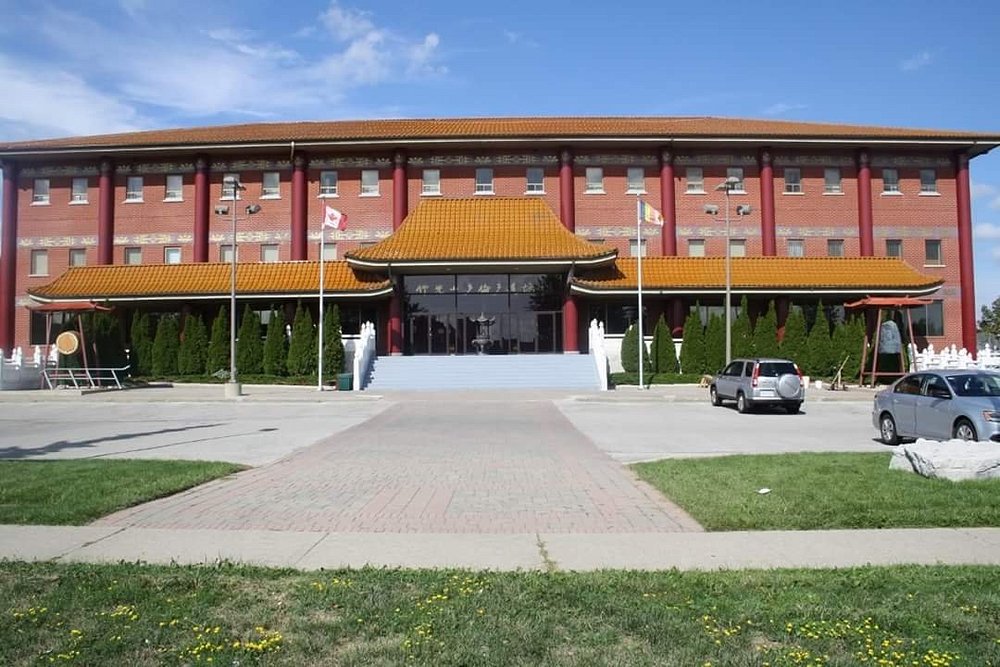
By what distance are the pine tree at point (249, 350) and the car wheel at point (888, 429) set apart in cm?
3013

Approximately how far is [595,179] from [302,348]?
1924 centimetres

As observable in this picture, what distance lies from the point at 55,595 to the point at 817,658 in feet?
16.5

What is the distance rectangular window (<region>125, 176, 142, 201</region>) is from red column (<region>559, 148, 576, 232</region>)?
81.7ft

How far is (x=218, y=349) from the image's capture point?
3919 centimetres

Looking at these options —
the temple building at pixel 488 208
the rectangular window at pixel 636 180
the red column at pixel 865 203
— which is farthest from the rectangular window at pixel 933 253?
the rectangular window at pixel 636 180

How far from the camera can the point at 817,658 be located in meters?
4.35

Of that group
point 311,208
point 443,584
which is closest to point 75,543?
point 443,584

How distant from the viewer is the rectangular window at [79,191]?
4581 centimetres

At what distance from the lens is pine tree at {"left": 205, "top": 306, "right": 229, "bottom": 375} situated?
39.1 meters

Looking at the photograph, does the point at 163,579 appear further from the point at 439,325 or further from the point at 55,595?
the point at 439,325

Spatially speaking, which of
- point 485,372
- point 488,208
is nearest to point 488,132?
point 488,208

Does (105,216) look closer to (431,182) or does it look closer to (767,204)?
(431,182)

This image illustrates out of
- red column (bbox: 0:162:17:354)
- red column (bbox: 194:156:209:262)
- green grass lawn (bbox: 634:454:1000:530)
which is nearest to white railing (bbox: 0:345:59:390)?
red column (bbox: 0:162:17:354)

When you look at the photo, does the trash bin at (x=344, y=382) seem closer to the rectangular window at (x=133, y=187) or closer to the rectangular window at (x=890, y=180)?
the rectangular window at (x=133, y=187)
